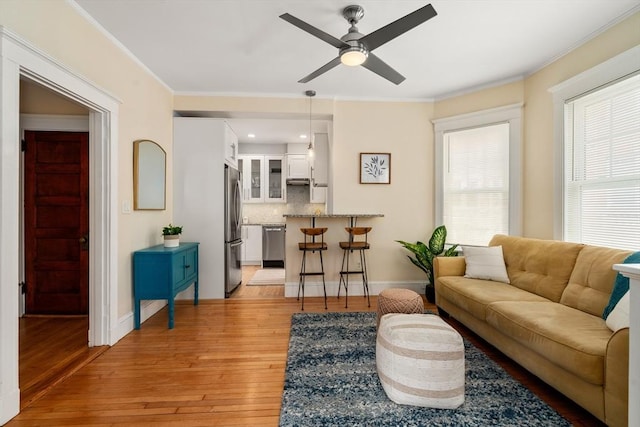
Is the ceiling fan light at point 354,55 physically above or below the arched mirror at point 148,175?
above

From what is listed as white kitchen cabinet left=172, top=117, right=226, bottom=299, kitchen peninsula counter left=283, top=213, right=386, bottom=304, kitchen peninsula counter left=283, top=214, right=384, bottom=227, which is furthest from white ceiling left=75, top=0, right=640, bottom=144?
kitchen peninsula counter left=283, top=213, right=386, bottom=304

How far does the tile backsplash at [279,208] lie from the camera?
652 centimetres

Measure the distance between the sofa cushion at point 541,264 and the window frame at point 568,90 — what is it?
444mm

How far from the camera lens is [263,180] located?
6.39 meters

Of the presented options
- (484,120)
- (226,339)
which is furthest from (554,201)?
(226,339)

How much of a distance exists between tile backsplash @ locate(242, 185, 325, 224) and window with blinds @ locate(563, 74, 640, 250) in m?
4.42

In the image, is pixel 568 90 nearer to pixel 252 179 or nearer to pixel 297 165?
pixel 297 165

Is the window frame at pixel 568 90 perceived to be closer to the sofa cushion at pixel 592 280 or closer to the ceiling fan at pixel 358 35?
the sofa cushion at pixel 592 280

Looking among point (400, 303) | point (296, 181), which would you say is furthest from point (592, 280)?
point (296, 181)

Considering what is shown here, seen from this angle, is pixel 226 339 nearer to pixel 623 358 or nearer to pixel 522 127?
pixel 623 358

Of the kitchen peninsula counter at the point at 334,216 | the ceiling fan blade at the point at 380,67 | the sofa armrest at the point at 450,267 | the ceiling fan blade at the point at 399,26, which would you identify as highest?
the ceiling fan blade at the point at 399,26

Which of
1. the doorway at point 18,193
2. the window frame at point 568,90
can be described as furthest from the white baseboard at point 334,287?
the doorway at point 18,193

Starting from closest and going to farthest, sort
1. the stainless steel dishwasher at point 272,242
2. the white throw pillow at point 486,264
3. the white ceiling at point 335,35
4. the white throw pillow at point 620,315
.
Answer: the white throw pillow at point 620,315
the white ceiling at point 335,35
the white throw pillow at point 486,264
the stainless steel dishwasher at point 272,242

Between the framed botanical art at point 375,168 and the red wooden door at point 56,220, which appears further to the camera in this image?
the framed botanical art at point 375,168
